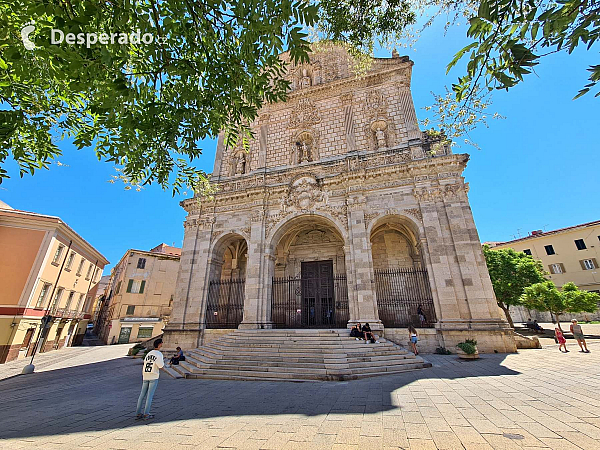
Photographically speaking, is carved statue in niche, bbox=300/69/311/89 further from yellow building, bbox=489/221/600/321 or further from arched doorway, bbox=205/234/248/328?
yellow building, bbox=489/221/600/321

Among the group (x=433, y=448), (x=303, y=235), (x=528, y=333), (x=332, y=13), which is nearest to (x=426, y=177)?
(x=303, y=235)

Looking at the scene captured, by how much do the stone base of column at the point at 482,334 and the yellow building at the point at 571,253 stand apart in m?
26.4

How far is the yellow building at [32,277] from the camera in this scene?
600 inches

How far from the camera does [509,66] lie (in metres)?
3.03

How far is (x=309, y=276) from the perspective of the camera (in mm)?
16266

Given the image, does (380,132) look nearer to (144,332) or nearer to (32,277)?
(32,277)

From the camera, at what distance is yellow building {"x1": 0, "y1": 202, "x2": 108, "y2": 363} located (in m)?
15.2

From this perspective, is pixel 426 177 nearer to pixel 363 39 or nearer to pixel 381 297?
pixel 381 297

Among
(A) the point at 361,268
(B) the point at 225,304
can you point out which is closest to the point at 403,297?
(A) the point at 361,268

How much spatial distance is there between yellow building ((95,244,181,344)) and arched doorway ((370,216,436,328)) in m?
Answer: 23.5

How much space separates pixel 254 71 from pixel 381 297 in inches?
518

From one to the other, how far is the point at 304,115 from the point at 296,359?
15.5m
